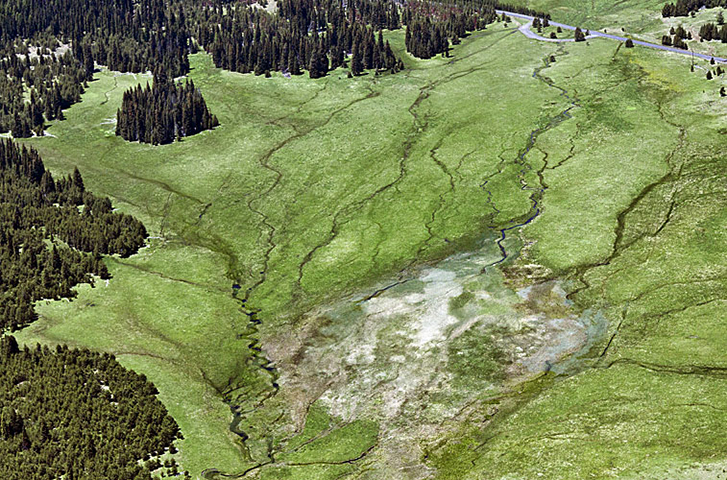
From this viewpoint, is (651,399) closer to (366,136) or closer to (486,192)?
(486,192)

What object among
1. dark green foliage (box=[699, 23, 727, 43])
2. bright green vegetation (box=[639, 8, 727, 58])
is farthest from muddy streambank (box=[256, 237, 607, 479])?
dark green foliage (box=[699, 23, 727, 43])

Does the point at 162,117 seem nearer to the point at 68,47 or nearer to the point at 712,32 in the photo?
the point at 68,47

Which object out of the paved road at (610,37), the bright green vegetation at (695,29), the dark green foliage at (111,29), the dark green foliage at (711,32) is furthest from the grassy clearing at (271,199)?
the dark green foliage at (711,32)

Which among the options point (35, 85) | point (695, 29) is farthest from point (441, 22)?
point (35, 85)

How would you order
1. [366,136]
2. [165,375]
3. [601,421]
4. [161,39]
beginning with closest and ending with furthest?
[601,421] < [165,375] < [366,136] < [161,39]

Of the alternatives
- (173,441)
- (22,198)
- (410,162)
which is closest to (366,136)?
(410,162)

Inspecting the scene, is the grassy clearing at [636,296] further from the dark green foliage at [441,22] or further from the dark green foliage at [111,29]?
the dark green foliage at [111,29]
